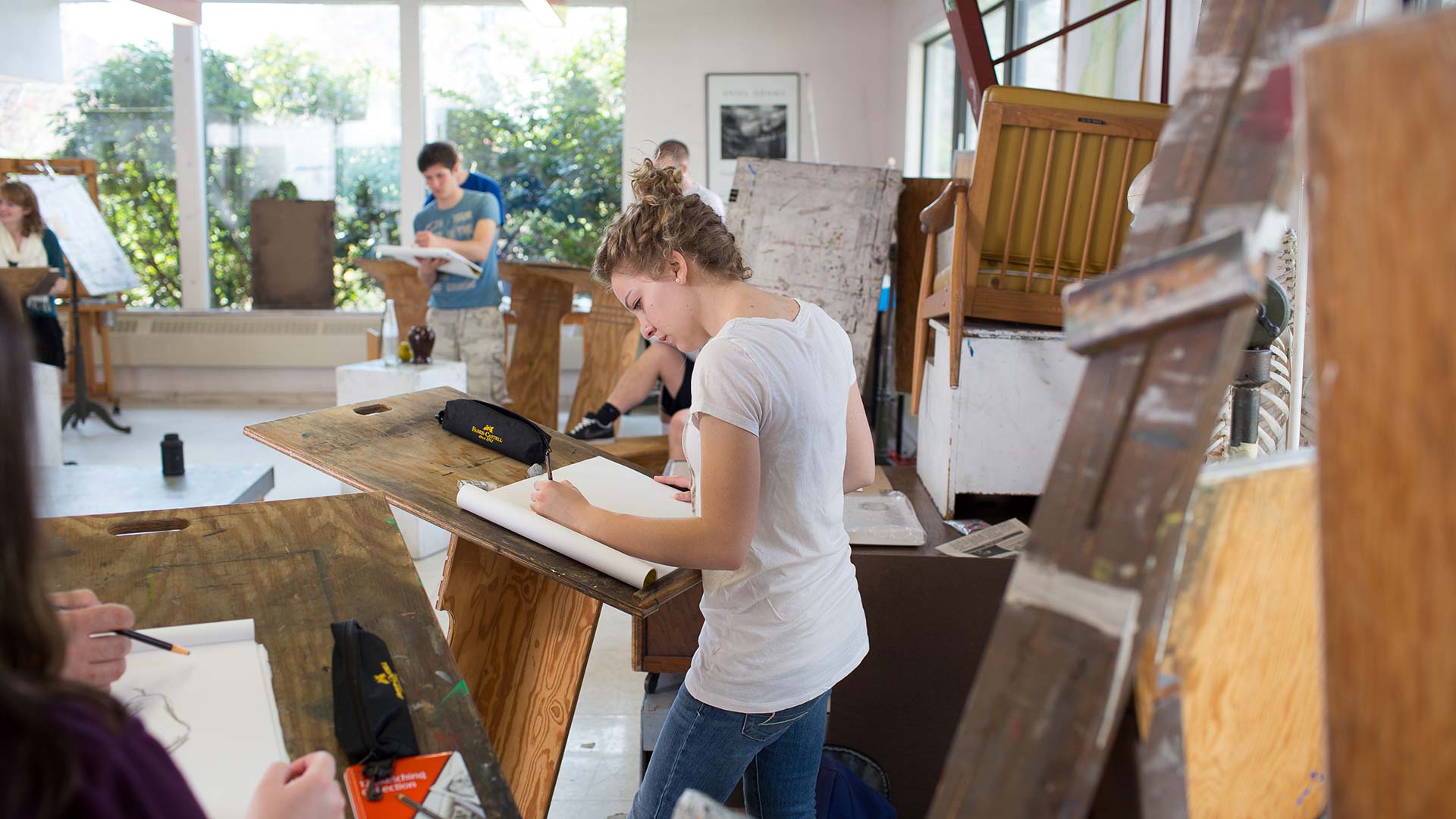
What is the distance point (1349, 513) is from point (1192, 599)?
0.82ft

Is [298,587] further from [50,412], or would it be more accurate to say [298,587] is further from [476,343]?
[50,412]

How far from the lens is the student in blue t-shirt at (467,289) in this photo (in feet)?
15.6

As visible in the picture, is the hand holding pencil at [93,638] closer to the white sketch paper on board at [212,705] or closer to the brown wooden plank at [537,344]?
the white sketch paper on board at [212,705]

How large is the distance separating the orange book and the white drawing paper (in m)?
3.55

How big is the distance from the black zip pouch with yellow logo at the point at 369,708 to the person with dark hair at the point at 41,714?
0.44m

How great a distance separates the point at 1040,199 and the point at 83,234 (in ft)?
20.8

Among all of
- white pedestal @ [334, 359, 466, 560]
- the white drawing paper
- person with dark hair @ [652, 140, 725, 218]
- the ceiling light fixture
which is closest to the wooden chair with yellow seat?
person with dark hair @ [652, 140, 725, 218]

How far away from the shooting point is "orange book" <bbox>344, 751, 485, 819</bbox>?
0.97 meters

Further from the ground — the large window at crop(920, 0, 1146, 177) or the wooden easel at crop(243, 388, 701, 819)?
the large window at crop(920, 0, 1146, 177)

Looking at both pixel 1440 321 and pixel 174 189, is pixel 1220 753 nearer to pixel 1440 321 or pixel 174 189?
pixel 1440 321

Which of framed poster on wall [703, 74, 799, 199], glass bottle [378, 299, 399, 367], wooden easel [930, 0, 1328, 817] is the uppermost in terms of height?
framed poster on wall [703, 74, 799, 199]

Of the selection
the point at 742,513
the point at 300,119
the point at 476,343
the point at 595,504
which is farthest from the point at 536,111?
the point at 742,513

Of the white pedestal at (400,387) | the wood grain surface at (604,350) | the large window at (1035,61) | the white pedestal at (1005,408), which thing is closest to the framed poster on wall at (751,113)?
the large window at (1035,61)

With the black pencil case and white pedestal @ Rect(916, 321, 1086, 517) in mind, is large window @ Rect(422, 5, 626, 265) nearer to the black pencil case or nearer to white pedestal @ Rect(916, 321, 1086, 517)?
white pedestal @ Rect(916, 321, 1086, 517)
